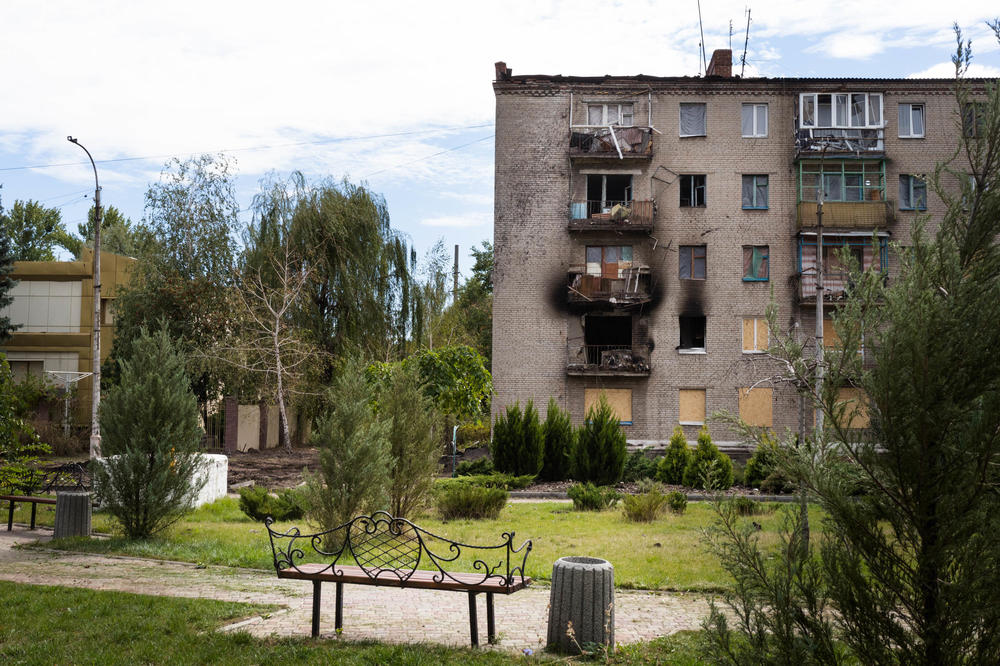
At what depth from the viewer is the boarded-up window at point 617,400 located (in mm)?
34562

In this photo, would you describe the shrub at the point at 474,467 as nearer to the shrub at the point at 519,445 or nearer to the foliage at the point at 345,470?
the shrub at the point at 519,445

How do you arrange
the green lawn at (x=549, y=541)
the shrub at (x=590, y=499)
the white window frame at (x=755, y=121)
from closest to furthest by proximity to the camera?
the green lawn at (x=549, y=541), the shrub at (x=590, y=499), the white window frame at (x=755, y=121)

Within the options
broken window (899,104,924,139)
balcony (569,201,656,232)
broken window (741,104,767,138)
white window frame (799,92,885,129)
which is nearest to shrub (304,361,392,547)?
balcony (569,201,656,232)

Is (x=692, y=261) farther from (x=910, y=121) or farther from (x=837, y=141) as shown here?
(x=910, y=121)

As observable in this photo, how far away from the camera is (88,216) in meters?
67.4

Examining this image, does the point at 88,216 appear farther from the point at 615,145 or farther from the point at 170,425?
the point at 170,425

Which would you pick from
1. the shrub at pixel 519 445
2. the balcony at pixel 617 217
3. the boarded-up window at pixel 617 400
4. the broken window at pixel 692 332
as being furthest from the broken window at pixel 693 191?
the shrub at pixel 519 445

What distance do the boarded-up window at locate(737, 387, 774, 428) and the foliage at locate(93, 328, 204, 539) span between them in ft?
83.2

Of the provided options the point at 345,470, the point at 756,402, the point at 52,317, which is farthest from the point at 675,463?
the point at 52,317

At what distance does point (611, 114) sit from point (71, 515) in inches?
1082

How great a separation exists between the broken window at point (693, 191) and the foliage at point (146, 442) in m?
26.0

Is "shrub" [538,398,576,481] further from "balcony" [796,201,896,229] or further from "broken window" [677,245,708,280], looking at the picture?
"balcony" [796,201,896,229]

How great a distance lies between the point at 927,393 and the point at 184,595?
8.63 m

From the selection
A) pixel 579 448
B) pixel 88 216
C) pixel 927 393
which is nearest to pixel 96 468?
pixel 927 393
